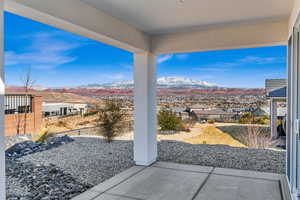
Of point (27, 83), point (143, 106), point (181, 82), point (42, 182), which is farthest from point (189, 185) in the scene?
point (181, 82)

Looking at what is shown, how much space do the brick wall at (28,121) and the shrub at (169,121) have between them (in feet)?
10.2

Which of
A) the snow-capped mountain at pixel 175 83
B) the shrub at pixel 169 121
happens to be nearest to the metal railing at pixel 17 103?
the snow-capped mountain at pixel 175 83

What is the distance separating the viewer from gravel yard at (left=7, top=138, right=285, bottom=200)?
3.49 meters

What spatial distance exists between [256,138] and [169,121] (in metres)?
2.14

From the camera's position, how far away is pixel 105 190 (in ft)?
11.6

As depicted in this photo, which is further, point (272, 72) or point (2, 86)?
point (272, 72)

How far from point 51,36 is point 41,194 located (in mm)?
2699

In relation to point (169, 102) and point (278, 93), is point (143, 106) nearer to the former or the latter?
point (169, 102)

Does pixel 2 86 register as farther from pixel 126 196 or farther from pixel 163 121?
pixel 163 121

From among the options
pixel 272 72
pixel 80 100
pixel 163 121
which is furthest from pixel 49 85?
pixel 272 72

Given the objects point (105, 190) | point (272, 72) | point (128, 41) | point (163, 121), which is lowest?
point (105, 190)

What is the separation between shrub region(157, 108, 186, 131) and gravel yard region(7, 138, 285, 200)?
1.37 ft

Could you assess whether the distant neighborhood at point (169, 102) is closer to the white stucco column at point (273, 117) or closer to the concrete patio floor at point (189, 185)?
the white stucco column at point (273, 117)

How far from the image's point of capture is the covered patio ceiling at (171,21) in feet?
9.05
